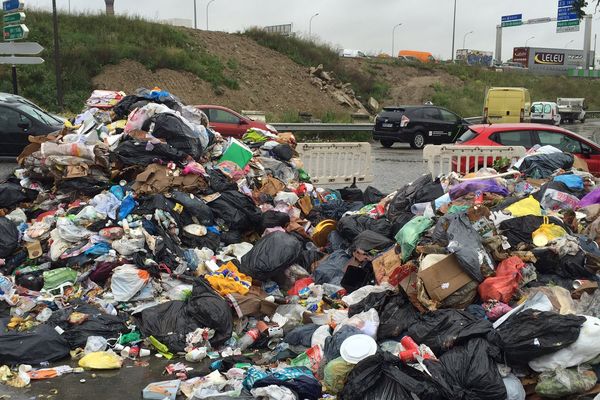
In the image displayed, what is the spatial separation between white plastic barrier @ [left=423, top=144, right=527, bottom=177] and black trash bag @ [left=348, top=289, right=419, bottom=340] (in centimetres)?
493

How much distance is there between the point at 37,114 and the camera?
1504 centimetres

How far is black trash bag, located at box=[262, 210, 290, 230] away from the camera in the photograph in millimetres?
7895

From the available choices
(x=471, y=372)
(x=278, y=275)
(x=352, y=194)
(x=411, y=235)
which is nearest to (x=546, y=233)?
(x=411, y=235)

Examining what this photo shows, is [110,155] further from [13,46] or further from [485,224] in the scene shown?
[13,46]

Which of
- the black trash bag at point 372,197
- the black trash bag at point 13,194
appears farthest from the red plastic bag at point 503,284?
the black trash bag at point 13,194

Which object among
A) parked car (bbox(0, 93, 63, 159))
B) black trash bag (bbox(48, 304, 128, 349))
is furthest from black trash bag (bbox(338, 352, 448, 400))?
parked car (bbox(0, 93, 63, 159))

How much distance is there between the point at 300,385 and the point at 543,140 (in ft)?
31.1

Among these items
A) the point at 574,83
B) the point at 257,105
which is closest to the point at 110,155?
the point at 257,105

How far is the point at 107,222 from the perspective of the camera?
7051mm

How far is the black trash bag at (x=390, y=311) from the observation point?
4891mm

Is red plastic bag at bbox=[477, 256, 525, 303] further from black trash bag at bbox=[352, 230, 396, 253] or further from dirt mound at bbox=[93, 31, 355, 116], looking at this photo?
dirt mound at bbox=[93, 31, 355, 116]

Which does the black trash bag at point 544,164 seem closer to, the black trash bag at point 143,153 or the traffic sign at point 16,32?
the black trash bag at point 143,153

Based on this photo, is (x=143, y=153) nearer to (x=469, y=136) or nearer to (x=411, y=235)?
(x=411, y=235)

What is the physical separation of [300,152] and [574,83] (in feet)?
205
